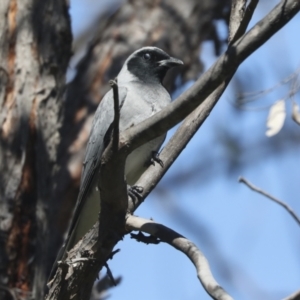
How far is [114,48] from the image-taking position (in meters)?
6.20

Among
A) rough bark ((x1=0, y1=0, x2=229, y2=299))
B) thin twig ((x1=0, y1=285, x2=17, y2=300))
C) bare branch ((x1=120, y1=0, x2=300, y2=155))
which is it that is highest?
bare branch ((x1=120, y1=0, x2=300, y2=155))

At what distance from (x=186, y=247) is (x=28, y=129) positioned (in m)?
1.96

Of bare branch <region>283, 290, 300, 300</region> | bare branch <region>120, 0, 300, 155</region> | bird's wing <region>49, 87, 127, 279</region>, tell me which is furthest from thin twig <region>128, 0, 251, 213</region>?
bare branch <region>283, 290, 300, 300</region>

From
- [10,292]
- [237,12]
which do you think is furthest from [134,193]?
[10,292]

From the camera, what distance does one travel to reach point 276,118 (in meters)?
3.81

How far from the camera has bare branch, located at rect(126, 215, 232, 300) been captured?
2551 mm

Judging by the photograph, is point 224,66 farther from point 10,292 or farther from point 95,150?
point 10,292

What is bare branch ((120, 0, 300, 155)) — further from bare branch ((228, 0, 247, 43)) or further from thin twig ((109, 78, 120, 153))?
bare branch ((228, 0, 247, 43))

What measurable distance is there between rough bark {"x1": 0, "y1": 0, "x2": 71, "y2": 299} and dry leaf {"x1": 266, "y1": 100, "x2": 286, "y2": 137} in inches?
57.8

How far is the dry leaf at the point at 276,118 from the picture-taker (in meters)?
3.71

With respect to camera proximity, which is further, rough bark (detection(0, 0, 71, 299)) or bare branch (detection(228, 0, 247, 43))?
rough bark (detection(0, 0, 71, 299))

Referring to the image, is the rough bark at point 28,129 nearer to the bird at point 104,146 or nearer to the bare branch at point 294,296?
the bird at point 104,146

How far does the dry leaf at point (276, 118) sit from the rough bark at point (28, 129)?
1468mm

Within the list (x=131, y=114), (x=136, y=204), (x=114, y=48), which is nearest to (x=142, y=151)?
(x=131, y=114)
